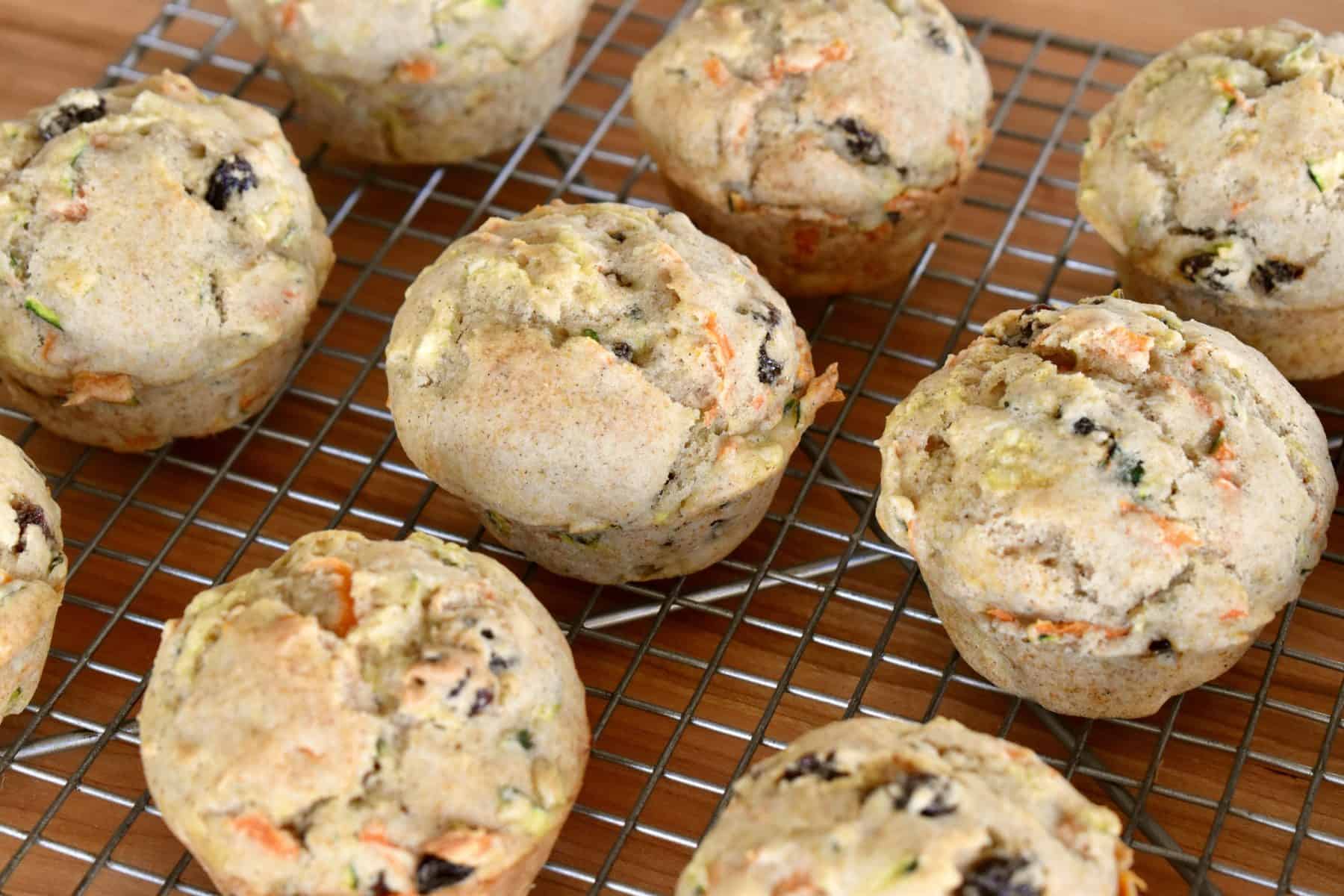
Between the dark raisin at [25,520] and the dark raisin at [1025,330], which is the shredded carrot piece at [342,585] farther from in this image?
the dark raisin at [1025,330]

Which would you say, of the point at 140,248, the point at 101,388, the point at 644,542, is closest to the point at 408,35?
the point at 140,248

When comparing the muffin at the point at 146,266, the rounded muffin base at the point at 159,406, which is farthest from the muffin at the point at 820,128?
the rounded muffin base at the point at 159,406

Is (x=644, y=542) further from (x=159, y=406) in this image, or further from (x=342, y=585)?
(x=159, y=406)

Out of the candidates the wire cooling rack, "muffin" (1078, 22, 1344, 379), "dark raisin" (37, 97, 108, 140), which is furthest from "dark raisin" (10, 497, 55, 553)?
"muffin" (1078, 22, 1344, 379)

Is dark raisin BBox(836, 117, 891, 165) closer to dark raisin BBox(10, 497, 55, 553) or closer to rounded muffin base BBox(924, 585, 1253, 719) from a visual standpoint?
rounded muffin base BBox(924, 585, 1253, 719)

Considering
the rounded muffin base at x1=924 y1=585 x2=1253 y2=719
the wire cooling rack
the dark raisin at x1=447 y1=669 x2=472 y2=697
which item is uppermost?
the dark raisin at x1=447 y1=669 x2=472 y2=697
